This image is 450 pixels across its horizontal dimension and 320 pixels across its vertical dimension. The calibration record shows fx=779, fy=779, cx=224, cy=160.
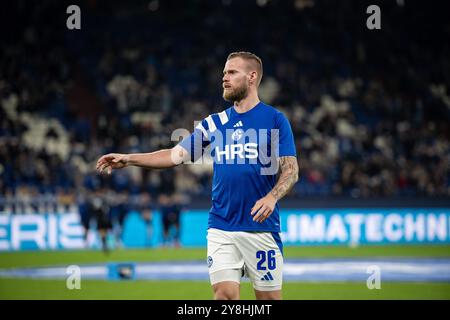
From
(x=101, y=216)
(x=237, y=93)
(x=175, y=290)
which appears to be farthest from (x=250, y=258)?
(x=101, y=216)

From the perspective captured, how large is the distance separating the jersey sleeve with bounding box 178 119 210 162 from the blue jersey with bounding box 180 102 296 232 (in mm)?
244

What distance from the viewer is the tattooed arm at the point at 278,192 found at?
6.33 m

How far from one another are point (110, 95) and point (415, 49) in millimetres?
12412

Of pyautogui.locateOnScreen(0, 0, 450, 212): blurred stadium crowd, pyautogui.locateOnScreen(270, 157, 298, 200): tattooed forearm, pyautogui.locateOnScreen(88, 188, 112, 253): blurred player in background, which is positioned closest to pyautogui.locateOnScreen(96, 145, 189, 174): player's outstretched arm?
pyautogui.locateOnScreen(270, 157, 298, 200): tattooed forearm

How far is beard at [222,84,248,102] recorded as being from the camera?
22.7ft

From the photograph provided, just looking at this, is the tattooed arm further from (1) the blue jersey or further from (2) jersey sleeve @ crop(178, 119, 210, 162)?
(2) jersey sleeve @ crop(178, 119, 210, 162)

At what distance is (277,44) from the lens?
31.8 meters

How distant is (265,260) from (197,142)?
126 cm

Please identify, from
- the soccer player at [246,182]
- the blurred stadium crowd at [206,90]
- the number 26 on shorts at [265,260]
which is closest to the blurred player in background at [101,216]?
the blurred stadium crowd at [206,90]

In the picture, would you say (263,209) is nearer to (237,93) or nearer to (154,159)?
(237,93)

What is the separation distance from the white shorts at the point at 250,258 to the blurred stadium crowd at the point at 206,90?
16.7m

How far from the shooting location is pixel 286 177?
21.8 ft

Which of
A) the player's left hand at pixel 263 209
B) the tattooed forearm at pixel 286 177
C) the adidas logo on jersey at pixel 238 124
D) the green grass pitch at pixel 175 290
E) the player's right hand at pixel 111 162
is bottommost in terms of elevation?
the green grass pitch at pixel 175 290

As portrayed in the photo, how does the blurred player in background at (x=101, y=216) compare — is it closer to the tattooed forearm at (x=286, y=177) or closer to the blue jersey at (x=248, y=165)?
the blue jersey at (x=248, y=165)
